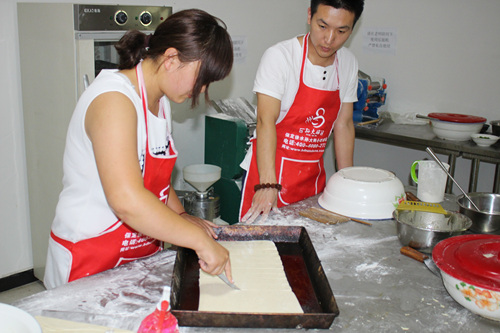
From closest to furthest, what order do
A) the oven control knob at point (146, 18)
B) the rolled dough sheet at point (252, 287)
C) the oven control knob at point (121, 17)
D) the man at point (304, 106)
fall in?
the rolled dough sheet at point (252, 287), the man at point (304, 106), the oven control knob at point (121, 17), the oven control knob at point (146, 18)

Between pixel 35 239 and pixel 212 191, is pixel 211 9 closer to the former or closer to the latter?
pixel 212 191

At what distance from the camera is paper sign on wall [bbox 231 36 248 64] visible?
3930 millimetres

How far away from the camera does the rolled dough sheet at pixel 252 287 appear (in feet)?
4.13

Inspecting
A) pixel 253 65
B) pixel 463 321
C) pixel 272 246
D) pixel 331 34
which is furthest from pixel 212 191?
pixel 463 321

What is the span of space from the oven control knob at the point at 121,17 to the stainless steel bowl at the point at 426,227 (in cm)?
184

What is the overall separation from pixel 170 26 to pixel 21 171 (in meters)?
2.12

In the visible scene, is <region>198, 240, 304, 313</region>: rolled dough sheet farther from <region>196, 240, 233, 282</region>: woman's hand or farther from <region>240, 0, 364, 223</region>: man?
<region>240, 0, 364, 223</region>: man

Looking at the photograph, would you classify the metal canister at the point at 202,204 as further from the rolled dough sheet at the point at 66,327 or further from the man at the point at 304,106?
the rolled dough sheet at the point at 66,327

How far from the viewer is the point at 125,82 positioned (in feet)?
4.42

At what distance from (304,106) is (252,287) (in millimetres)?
1245

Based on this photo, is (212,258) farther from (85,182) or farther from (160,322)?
(85,182)

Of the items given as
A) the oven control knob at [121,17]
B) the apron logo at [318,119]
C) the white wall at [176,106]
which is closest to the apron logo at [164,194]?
the apron logo at [318,119]

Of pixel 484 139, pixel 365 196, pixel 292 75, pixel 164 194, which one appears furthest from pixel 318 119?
pixel 484 139

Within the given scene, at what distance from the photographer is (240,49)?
396 cm
